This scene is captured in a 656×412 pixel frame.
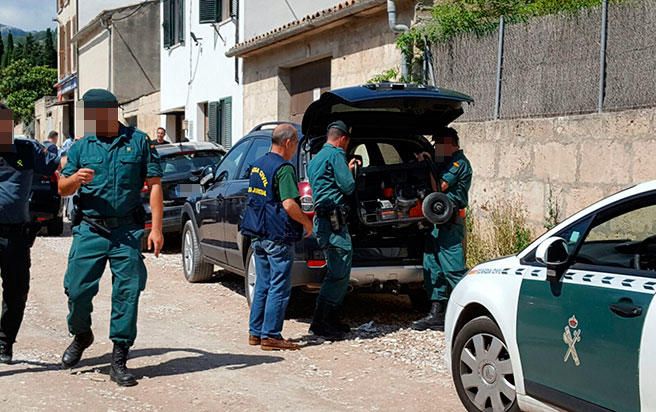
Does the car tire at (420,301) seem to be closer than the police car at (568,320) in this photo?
No

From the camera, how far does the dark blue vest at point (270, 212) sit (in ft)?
24.7

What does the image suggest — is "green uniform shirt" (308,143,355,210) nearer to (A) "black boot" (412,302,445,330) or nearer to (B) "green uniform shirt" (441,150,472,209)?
(B) "green uniform shirt" (441,150,472,209)

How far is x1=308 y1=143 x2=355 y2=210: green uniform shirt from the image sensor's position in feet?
25.3

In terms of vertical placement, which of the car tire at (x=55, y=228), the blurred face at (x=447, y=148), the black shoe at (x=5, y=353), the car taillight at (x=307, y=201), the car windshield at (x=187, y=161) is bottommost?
the black shoe at (x=5, y=353)

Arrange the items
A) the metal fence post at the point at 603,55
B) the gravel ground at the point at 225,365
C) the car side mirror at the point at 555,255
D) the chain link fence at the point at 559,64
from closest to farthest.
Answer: the car side mirror at the point at 555,255 → the gravel ground at the point at 225,365 → the chain link fence at the point at 559,64 → the metal fence post at the point at 603,55

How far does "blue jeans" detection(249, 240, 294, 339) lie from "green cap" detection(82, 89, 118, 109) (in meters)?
1.80

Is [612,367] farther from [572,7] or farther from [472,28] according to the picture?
[472,28]

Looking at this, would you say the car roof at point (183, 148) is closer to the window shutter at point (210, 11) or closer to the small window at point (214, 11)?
the small window at point (214, 11)

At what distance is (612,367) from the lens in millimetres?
4426

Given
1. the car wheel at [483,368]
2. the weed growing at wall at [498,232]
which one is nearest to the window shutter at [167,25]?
the weed growing at wall at [498,232]

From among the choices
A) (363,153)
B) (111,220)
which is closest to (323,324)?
(363,153)

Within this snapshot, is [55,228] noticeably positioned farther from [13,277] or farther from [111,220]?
[111,220]

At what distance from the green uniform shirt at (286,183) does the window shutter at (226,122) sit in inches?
579

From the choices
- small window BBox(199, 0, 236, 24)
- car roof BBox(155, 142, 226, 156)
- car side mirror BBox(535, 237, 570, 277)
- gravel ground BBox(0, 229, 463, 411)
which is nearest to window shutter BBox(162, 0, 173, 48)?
small window BBox(199, 0, 236, 24)
